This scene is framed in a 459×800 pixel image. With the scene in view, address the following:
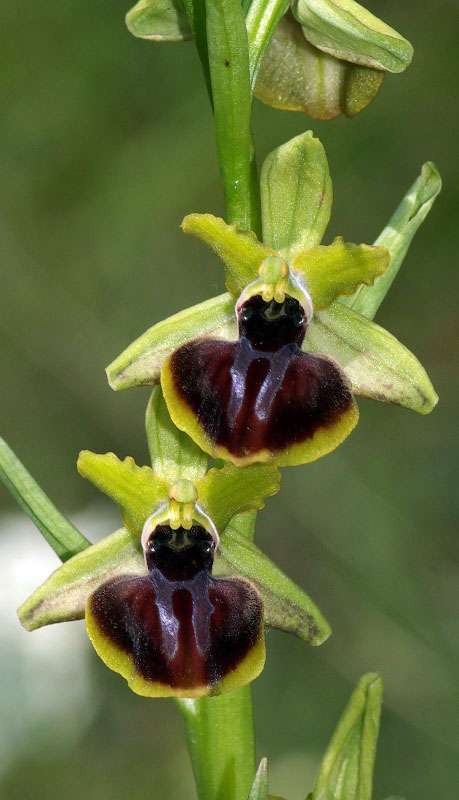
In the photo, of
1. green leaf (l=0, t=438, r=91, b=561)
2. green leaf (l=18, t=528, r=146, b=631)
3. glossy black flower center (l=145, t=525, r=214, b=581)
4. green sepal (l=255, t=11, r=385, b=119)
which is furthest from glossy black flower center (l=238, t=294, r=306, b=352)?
green sepal (l=255, t=11, r=385, b=119)

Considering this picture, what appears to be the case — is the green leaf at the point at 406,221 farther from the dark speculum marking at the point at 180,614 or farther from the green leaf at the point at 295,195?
the dark speculum marking at the point at 180,614

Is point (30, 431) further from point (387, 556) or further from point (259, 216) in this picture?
point (259, 216)

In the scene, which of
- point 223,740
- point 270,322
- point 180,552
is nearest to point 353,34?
point 270,322

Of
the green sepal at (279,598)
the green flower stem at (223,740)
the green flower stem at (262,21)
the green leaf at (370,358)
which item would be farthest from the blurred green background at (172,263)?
the green flower stem at (262,21)

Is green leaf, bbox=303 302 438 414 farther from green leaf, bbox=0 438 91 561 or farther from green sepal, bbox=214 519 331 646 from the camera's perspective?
green leaf, bbox=0 438 91 561

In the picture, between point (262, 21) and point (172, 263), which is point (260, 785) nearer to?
point (262, 21)

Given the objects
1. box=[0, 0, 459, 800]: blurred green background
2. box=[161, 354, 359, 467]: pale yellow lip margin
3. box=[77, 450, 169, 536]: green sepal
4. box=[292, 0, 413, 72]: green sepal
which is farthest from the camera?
box=[0, 0, 459, 800]: blurred green background
